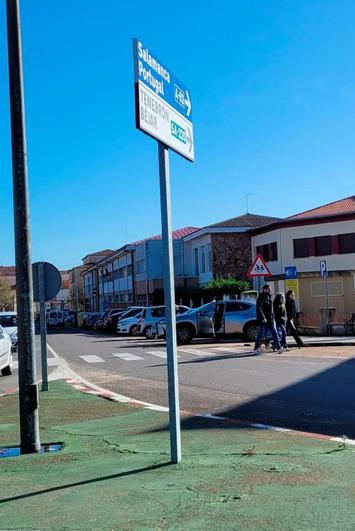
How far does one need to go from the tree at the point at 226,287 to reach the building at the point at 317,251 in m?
2.42

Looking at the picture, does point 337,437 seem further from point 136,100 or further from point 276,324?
point 276,324

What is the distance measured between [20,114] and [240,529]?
4.71 metres

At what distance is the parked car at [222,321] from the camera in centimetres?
2331

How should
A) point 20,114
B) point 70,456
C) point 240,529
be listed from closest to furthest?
point 240,529 < point 70,456 < point 20,114

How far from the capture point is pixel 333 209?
41125mm

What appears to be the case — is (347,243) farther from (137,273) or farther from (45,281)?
(45,281)

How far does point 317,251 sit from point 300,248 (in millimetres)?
1213

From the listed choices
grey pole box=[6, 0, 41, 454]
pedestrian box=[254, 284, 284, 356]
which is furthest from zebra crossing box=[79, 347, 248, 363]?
grey pole box=[6, 0, 41, 454]

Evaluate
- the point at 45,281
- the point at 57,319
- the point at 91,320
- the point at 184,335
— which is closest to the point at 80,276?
the point at 57,319

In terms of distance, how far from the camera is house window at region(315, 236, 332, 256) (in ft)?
131

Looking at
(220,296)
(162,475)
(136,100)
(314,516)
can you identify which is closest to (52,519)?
(162,475)

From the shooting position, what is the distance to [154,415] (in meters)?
8.51

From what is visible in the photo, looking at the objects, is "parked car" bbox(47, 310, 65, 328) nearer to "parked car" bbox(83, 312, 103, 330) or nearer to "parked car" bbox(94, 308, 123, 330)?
"parked car" bbox(83, 312, 103, 330)

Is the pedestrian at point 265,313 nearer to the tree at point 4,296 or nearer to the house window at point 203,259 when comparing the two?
the house window at point 203,259
